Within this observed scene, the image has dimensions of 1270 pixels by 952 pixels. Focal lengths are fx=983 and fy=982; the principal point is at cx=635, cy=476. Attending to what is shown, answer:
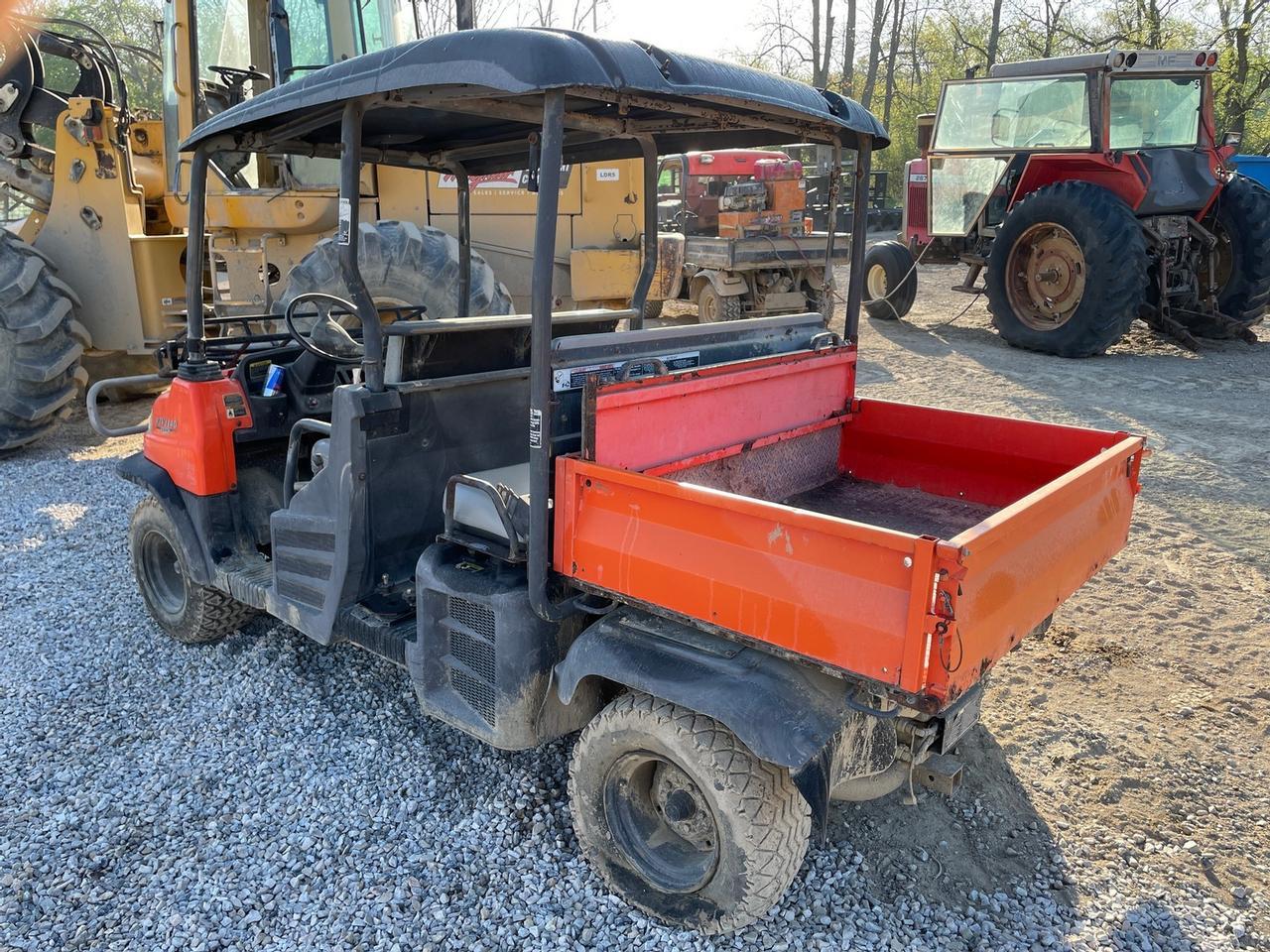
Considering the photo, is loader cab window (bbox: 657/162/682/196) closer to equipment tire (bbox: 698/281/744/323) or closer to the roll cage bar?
equipment tire (bbox: 698/281/744/323)

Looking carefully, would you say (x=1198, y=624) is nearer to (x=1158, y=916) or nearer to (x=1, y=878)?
→ (x=1158, y=916)

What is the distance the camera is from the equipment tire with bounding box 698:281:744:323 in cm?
1088

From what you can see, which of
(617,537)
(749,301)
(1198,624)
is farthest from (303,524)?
(749,301)

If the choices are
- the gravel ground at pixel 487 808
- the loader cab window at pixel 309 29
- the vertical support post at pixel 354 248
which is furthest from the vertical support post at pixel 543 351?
the loader cab window at pixel 309 29

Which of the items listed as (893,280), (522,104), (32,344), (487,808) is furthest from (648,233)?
(893,280)

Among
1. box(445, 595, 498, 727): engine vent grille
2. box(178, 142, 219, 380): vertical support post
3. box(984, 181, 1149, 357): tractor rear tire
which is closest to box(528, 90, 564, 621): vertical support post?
box(445, 595, 498, 727): engine vent grille

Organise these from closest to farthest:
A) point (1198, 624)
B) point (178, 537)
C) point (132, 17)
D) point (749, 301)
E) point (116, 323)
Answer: point (178, 537) → point (1198, 624) → point (116, 323) → point (749, 301) → point (132, 17)

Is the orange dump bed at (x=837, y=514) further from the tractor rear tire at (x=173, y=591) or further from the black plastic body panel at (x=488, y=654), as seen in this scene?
the tractor rear tire at (x=173, y=591)

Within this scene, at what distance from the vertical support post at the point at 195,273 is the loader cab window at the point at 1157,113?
9201 mm

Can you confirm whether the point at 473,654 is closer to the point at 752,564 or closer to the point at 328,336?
the point at 752,564

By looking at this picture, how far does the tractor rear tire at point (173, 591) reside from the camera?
13.2ft

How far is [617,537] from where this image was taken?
2.53m

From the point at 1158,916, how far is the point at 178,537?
359 cm

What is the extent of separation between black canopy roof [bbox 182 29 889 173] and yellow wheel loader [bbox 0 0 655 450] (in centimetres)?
195
